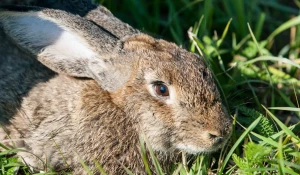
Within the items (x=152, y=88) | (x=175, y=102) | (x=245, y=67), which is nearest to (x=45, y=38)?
(x=152, y=88)

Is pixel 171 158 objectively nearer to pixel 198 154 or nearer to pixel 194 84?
pixel 198 154

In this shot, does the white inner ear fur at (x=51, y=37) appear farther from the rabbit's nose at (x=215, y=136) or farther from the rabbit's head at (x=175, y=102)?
the rabbit's nose at (x=215, y=136)

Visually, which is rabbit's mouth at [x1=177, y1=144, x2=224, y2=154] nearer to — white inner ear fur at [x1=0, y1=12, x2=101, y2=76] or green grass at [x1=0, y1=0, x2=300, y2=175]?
green grass at [x1=0, y1=0, x2=300, y2=175]

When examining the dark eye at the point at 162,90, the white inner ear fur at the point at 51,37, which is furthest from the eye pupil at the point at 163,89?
the white inner ear fur at the point at 51,37

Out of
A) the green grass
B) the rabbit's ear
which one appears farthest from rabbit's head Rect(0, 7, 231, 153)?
the green grass

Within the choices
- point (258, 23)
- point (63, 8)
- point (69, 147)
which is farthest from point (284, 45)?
point (69, 147)

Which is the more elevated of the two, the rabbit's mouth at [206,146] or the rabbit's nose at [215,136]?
the rabbit's nose at [215,136]
